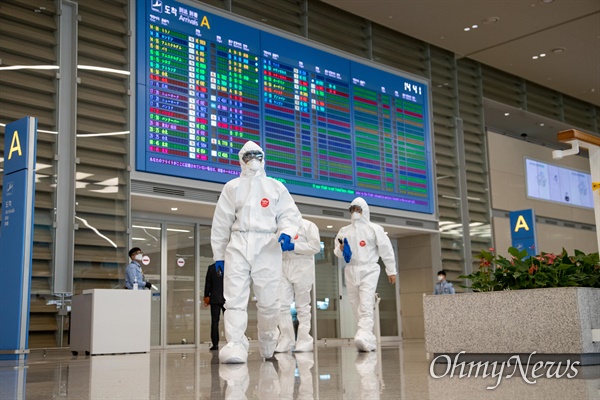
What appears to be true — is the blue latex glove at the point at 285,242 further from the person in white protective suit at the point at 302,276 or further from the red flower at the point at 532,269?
the person in white protective suit at the point at 302,276

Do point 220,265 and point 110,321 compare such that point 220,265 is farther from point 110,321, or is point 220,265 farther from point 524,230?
point 524,230

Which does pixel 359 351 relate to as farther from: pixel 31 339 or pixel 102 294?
pixel 31 339

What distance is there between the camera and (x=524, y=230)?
15.3m

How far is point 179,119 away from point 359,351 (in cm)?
484

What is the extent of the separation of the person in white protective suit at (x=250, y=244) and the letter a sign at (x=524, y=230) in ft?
32.0

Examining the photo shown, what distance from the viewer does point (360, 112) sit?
14.2 metres

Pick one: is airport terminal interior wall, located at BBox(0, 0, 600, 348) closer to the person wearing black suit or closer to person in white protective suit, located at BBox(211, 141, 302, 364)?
the person wearing black suit

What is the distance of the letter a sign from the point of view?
15066mm

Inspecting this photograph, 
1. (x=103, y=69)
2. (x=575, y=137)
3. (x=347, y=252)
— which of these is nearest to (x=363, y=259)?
(x=347, y=252)

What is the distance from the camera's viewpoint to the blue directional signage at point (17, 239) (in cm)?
786

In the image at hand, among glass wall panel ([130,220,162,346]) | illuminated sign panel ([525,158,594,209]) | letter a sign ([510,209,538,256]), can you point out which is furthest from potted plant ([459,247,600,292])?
illuminated sign panel ([525,158,594,209])

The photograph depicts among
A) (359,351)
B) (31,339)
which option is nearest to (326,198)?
(359,351)

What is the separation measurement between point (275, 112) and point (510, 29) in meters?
6.23

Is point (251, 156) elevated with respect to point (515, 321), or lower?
elevated
